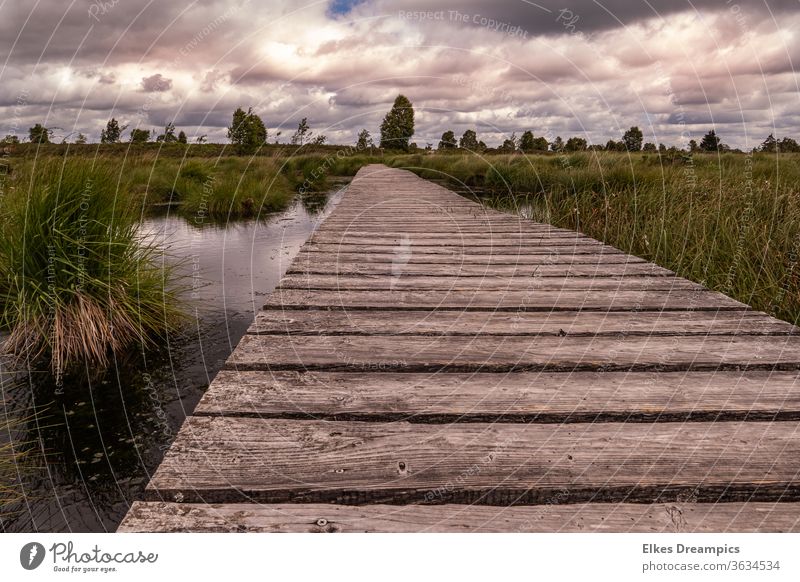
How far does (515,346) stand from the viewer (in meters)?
1.99

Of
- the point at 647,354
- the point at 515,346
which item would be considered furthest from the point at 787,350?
the point at 515,346

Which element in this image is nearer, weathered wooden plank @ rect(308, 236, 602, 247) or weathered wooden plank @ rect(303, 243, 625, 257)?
weathered wooden plank @ rect(303, 243, 625, 257)

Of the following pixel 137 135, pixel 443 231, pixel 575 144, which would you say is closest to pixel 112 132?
pixel 137 135

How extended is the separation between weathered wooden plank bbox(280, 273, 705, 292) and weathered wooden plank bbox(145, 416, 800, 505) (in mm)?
1428

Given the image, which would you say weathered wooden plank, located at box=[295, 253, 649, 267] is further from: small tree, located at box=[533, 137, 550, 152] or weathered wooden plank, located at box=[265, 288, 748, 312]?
small tree, located at box=[533, 137, 550, 152]

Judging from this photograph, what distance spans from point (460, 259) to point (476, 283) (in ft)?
2.29

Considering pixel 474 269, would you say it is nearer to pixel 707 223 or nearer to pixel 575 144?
pixel 707 223

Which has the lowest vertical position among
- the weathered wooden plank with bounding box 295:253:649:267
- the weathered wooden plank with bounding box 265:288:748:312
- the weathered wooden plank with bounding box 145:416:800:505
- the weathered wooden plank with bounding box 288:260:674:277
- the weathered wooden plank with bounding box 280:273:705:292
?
the weathered wooden plank with bounding box 145:416:800:505

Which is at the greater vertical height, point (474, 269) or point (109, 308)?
point (474, 269)

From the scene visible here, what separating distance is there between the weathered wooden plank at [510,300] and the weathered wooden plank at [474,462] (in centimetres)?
108

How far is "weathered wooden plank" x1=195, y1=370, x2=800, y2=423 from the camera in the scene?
1.47 m

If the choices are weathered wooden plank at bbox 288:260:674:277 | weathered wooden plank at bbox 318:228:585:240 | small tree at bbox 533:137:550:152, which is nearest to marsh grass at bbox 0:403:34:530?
weathered wooden plank at bbox 288:260:674:277

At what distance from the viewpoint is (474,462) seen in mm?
1265

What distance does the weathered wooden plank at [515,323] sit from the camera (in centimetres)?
212
